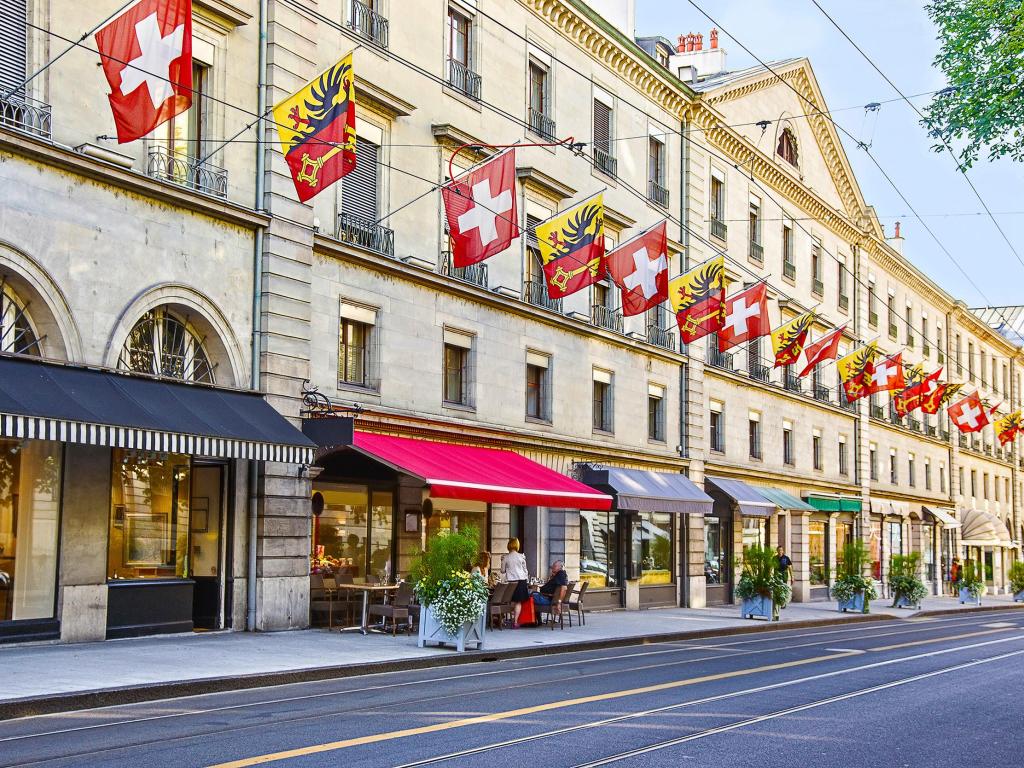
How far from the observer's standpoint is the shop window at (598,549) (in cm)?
2969

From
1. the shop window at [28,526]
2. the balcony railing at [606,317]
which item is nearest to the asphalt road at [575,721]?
the shop window at [28,526]

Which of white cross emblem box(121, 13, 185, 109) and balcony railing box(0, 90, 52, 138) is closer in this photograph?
white cross emblem box(121, 13, 185, 109)

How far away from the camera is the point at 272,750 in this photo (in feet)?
30.9

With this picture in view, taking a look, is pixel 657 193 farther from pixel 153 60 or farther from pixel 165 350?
pixel 153 60

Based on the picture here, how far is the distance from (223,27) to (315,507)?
26.9 feet

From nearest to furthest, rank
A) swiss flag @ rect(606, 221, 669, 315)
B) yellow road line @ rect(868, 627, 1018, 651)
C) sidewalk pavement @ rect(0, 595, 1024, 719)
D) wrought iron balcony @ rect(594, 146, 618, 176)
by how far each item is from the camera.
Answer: sidewalk pavement @ rect(0, 595, 1024, 719)
yellow road line @ rect(868, 627, 1018, 651)
swiss flag @ rect(606, 221, 669, 315)
wrought iron balcony @ rect(594, 146, 618, 176)

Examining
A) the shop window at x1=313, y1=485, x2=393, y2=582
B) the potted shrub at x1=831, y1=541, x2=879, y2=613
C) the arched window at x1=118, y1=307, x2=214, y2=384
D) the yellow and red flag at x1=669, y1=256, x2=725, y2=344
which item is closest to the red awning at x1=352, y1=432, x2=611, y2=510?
the shop window at x1=313, y1=485, x2=393, y2=582

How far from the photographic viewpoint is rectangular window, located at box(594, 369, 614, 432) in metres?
31.1

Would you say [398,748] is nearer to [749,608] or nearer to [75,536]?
[75,536]

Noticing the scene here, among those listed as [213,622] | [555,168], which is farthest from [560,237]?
[213,622]

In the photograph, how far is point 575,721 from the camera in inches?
446

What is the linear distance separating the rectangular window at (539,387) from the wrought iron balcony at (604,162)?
571 centimetres

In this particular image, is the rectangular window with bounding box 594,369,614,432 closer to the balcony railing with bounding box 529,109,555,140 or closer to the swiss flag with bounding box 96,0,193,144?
the balcony railing with bounding box 529,109,555,140

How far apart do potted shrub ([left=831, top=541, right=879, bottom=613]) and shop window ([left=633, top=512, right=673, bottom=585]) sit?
5436 millimetres
